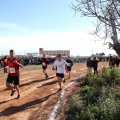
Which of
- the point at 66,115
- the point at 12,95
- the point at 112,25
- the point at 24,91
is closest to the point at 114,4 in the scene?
the point at 112,25

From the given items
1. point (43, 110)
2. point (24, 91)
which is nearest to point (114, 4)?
point (43, 110)

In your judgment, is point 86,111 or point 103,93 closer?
point 86,111

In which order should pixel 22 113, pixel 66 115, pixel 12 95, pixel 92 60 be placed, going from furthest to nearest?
1. pixel 92 60
2. pixel 12 95
3. pixel 22 113
4. pixel 66 115

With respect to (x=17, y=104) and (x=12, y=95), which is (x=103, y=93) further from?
(x=12, y=95)

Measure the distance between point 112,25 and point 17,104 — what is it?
517 centimetres

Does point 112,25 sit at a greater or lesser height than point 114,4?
lesser

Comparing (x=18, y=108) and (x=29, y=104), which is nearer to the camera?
(x=18, y=108)

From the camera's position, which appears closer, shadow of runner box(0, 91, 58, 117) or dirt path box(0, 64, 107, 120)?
dirt path box(0, 64, 107, 120)

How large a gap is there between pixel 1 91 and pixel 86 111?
24.2 ft

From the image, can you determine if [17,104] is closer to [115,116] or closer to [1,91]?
[1,91]

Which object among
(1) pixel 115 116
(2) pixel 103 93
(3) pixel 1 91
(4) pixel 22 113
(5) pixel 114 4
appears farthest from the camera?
(3) pixel 1 91

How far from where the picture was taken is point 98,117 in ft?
28.0

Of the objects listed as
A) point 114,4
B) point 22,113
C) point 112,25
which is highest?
point 114,4

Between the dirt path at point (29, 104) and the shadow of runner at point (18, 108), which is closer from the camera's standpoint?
the dirt path at point (29, 104)
